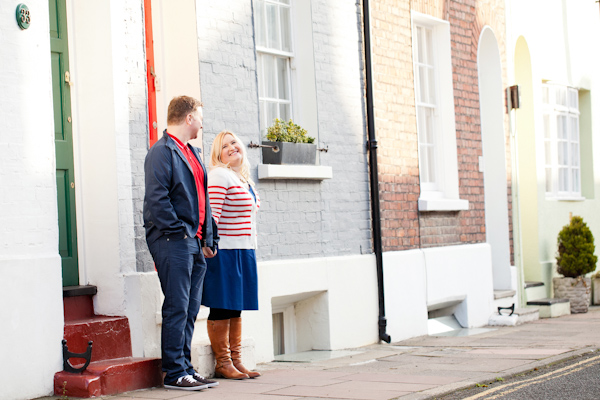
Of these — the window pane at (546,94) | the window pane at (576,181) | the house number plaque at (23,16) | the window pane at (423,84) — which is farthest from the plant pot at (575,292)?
the house number plaque at (23,16)

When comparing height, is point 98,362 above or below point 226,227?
below

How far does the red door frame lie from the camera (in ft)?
24.0

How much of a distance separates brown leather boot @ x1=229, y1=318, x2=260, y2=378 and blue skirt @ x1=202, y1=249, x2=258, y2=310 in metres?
0.21

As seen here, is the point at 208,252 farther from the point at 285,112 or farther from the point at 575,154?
the point at 575,154

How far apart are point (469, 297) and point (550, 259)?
10.4ft

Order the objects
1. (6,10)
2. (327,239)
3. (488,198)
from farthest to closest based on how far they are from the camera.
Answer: (488,198)
(327,239)
(6,10)

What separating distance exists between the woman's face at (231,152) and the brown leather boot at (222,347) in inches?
48.2

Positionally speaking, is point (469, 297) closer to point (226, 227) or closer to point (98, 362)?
point (226, 227)

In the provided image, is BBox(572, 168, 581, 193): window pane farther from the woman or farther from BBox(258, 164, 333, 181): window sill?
the woman

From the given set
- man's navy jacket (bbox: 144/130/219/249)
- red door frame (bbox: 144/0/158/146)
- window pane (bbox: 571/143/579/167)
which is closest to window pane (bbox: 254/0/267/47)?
red door frame (bbox: 144/0/158/146)

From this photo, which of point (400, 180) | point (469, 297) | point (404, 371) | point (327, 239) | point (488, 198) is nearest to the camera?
point (404, 371)

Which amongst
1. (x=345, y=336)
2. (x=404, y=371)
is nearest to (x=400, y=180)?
(x=345, y=336)

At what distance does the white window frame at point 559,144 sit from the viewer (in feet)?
46.2

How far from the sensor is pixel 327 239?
8.86 meters
